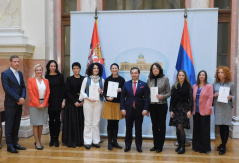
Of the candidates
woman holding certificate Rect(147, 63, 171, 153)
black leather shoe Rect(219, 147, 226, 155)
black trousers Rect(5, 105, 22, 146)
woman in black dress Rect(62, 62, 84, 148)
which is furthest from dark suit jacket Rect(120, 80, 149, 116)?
black trousers Rect(5, 105, 22, 146)

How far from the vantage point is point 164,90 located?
5.05 meters

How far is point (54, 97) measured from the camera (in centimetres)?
534

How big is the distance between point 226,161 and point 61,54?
466cm

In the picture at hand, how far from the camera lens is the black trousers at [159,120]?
5.03 m

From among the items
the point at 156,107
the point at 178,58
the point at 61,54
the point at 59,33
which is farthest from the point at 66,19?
the point at 156,107

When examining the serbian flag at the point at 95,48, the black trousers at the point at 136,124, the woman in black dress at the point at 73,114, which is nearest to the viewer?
the black trousers at the point at 136,124

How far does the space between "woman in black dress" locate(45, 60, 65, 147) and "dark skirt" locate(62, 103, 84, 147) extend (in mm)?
159

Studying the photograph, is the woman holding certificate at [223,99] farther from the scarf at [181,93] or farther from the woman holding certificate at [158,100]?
the woman holding certificate at [158,100]

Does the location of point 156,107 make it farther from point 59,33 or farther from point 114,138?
point 59,33

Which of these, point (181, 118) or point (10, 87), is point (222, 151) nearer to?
point (181, 118)

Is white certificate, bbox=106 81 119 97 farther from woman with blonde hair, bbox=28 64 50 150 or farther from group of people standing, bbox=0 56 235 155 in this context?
woman with blonde hair, bbox=28 64 50 150

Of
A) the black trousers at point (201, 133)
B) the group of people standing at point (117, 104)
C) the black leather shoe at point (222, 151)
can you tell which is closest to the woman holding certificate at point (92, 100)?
the group of people standing at point (117, 104)

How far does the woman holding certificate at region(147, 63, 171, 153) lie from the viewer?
16.4 feet

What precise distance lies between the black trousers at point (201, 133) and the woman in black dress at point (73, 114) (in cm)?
226
